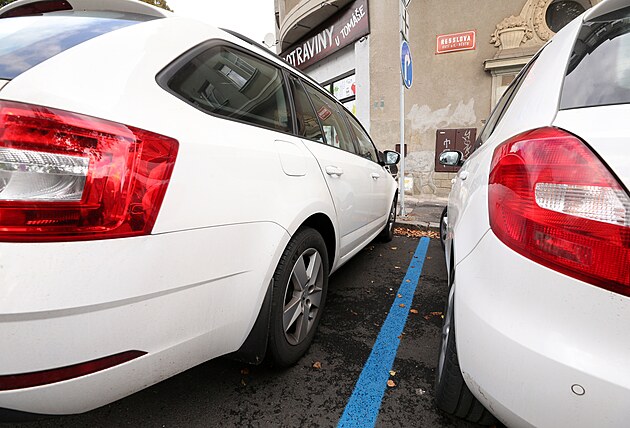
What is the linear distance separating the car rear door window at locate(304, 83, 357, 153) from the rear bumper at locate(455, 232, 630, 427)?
5.52 feet

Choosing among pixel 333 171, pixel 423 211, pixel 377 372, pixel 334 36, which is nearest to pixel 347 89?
pixel 334 36

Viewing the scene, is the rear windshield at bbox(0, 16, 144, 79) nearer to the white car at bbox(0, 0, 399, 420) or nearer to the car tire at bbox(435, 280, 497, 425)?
the white car at bbox(0, 0, 399, 420)

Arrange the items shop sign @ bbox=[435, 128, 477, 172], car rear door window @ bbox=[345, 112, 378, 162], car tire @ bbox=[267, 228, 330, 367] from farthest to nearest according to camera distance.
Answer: shop sign @ bbox=[435, 128, 477, 172]
car rear door window @ bbox=[345, 112, 378, 162]
car tire @ bbox=[267, 228, 330, 367]

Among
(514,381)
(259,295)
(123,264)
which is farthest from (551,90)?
(123,264)

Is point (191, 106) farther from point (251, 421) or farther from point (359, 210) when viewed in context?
point (359, 210)

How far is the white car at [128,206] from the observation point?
0.85m

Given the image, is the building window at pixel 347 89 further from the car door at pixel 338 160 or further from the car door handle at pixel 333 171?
the car door handle at pixel 333 171

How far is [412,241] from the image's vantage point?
4605 mm

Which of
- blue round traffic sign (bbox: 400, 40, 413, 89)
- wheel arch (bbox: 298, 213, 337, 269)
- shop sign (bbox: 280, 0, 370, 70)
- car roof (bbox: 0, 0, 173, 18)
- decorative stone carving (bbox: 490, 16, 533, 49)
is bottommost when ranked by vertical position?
wheel arch (bbox: 298, 213, 337, 269)

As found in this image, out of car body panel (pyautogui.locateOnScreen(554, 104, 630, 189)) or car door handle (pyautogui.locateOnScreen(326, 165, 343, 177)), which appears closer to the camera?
car body panel (pyautogui.locateOnScreen(554, 104, 630, 189))

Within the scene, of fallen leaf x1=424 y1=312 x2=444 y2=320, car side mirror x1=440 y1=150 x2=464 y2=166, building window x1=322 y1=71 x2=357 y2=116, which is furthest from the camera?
building window x1=322 y1=71 x2=357 y2=116

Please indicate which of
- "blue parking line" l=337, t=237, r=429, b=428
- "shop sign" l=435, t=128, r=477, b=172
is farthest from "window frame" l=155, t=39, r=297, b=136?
"shop sign" l=435, t=128, r=477, b=172

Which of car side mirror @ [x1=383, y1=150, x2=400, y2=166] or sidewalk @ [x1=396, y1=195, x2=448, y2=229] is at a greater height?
car side mirror @ [x1=383, y1=150, x2=400, y2=166]

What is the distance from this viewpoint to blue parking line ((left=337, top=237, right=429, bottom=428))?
152 centimetres
